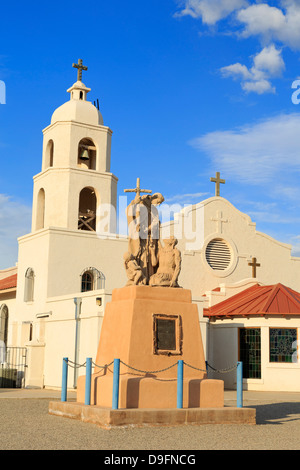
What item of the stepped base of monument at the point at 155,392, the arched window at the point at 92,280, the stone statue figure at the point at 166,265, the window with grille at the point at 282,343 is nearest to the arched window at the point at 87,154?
the arched window at the point at 92,280

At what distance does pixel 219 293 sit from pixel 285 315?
4.44 m

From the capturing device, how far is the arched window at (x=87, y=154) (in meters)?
→ 27.1

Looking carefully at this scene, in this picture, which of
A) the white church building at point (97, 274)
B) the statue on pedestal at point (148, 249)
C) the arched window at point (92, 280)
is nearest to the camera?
the statue on pedestal at point (148, 249)

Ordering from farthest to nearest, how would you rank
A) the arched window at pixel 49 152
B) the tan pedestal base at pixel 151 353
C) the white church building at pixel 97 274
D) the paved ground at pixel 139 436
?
the arched window at pixel 49 152 < the white church building at pixel 97 274 < the tan pedestal base at pixel 151 353 < the paved ground at pixel 139 436

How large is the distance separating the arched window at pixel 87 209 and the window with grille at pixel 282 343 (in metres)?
9.09

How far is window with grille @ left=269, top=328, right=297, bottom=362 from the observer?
79.3 feet

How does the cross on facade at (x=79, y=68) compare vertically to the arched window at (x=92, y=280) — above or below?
above

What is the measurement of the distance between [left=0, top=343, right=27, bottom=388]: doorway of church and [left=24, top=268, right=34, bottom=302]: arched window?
2224 millimetres

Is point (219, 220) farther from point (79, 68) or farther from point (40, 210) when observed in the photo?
point (79, 68)

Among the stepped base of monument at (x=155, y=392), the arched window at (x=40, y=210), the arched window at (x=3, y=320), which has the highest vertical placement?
the arched window at (x=40, y=210)

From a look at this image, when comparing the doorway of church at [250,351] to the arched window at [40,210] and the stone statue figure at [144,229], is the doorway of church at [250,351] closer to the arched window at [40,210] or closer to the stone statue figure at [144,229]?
the arched window at [40,210]

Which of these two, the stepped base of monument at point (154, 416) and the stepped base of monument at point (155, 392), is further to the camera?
the stepped base of monument at point (155, 392)

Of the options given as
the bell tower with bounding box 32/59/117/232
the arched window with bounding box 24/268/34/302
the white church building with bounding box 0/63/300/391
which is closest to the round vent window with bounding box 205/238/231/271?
the white church building with bounding box 0/63/300/391

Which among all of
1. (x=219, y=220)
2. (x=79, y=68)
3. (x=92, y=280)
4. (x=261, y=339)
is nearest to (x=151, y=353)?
(x=261, y=339)
